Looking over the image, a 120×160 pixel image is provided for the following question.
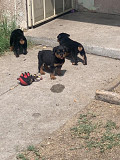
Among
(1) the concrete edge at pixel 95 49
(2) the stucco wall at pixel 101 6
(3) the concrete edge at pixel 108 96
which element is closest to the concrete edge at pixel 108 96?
(3) the concrete edge at pixel 108 96

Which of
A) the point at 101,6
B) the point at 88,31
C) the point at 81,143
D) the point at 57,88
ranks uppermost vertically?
the point at 101,6

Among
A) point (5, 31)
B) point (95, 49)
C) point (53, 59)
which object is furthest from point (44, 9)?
point (53, 59)

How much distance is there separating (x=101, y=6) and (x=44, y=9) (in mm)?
2235

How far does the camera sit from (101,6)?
37.3 feet

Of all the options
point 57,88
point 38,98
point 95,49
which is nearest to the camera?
point 38,98

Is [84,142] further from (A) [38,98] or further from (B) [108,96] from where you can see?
(A) [38,98]

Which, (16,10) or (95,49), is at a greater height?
(16,10)

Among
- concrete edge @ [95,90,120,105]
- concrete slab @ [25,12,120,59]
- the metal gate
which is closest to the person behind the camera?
concrete edge @ [95,90,120,105]

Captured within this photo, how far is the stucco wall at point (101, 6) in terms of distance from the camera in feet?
36.4

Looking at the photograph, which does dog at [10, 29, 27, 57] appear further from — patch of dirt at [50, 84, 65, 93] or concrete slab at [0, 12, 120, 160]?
patch of dirt at [50, 84, 65, 93]

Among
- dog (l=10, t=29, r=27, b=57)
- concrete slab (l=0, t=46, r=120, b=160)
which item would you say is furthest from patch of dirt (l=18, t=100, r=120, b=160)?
dog (l=10, t=29, r=27, b=57)

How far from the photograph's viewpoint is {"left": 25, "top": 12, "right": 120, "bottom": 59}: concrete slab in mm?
8406

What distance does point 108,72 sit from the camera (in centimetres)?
739

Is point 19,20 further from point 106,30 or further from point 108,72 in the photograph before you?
point 108,72
